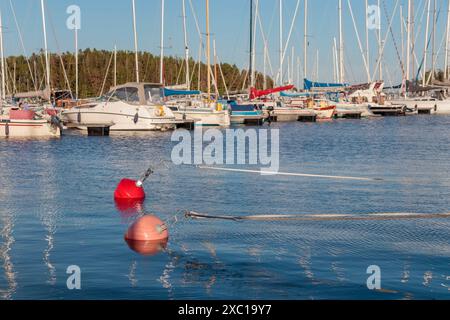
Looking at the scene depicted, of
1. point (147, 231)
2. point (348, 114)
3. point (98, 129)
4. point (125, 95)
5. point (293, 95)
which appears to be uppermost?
point (125, 95)

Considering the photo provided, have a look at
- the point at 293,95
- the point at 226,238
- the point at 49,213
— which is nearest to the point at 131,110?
the point at 49,213

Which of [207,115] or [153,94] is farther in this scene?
[207,115]

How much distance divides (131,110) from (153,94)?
1.80 meters

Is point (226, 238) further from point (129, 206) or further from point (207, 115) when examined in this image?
point (207, 115)

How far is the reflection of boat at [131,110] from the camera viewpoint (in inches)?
2140

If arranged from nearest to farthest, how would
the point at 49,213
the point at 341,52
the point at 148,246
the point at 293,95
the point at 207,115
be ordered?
the point at 148,246
the point at 49,213
the point at 207,115
the point at 293,95
the point at 341,52

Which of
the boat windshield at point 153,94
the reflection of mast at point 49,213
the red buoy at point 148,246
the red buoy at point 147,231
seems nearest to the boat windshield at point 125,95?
the boat windshield at point 153,94

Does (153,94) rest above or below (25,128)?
above

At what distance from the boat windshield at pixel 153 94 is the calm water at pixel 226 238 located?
2455 centimetres

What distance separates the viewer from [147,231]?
49.1 feet

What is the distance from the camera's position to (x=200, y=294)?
36.8 feet

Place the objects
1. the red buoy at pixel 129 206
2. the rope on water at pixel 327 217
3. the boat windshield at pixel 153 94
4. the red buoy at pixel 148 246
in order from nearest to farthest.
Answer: the red buoy at pixel 148 246
the rope on water at pixel 327 217
the red buoy at pixel 129 206
the boat windshield at pixel 153 94

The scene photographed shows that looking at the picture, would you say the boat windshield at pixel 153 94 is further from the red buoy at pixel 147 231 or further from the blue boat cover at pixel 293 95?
the red buoy at pixel 147 231
